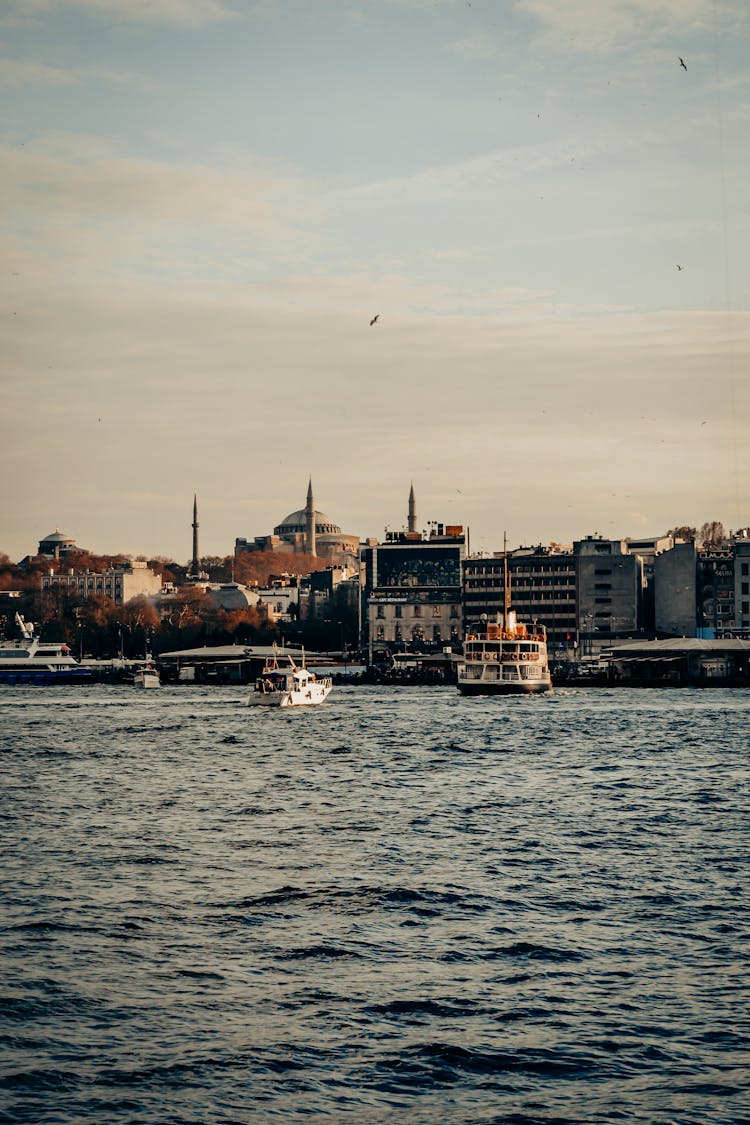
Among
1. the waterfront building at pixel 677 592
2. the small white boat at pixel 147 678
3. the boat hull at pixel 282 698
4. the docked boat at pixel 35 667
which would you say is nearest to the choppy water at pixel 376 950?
the boat hull at pixel 282 698

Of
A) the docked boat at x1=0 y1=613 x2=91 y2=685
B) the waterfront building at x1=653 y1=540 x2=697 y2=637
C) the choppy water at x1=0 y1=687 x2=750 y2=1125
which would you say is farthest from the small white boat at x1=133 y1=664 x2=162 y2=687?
the choppy water at x1=0 y1=687 x2=750 y2=1125

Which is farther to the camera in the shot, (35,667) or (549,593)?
(549,593)

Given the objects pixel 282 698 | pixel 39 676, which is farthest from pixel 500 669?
pixel 39 676

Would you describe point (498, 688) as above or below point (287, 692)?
below

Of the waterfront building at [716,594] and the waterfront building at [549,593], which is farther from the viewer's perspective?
the waterfront building at [549,593]

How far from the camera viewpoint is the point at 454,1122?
15.2 metres

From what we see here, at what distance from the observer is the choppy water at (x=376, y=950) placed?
1612cm

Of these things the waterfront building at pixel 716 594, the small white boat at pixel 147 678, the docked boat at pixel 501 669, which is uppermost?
the waterfront building at pixel 716 594

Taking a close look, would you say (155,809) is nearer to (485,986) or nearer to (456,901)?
(456,901)

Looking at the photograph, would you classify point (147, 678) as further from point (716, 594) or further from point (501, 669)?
point (716, 594)

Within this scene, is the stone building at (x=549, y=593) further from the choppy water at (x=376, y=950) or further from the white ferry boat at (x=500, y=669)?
the choppy water at (x=376, y=950)

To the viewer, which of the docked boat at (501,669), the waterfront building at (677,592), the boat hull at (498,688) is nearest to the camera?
the boat hull at (498,688)

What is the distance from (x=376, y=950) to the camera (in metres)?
22.2

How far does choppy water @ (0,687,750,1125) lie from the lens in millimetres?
16125
